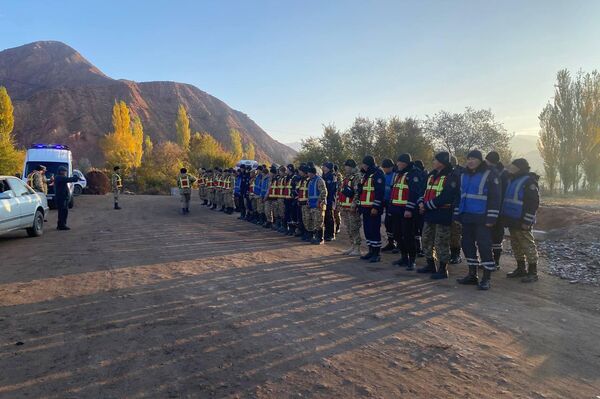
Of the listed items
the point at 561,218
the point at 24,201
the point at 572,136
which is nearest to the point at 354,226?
the point at 24,201

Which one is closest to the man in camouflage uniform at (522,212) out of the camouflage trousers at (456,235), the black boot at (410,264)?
the camouflage trousers at (456,235)

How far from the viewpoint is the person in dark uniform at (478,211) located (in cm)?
682

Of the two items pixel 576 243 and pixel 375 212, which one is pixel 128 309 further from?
pixel 576 243

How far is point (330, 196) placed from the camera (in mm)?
11875

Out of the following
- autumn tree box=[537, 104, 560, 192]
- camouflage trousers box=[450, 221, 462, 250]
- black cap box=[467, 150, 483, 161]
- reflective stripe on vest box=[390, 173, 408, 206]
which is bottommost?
camouflage trousers box=[450, 221, 462, 250]

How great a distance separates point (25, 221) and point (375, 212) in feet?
30.6

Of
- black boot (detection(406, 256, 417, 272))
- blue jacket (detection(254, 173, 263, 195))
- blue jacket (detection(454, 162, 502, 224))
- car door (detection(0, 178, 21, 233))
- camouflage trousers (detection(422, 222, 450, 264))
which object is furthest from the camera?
blue jacket (detection(254, 173, 263, 195))

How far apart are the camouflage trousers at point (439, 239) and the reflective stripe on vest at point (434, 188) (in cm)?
46

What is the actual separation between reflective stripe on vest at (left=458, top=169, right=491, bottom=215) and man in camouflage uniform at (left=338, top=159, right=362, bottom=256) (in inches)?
105

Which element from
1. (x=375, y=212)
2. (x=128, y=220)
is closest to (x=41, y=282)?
(x=375, y=212)

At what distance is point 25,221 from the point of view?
11172mm

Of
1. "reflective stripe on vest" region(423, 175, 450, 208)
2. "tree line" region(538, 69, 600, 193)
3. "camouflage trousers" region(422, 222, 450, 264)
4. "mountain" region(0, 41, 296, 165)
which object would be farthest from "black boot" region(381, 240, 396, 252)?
"mountain" region(0, 41, 296, 165)

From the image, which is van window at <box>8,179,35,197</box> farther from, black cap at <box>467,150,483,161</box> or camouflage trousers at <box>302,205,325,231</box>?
black cap at <box>467,150,483,161</box>

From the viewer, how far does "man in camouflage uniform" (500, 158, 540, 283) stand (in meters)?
7.55
